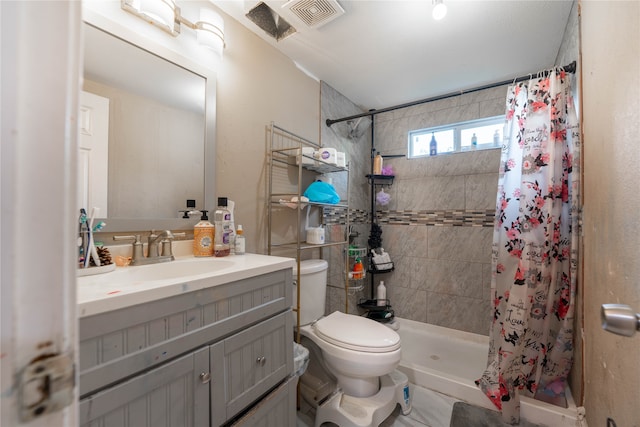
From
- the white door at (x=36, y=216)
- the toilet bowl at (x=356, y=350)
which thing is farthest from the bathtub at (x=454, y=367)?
the white door at (x=36, y=216)

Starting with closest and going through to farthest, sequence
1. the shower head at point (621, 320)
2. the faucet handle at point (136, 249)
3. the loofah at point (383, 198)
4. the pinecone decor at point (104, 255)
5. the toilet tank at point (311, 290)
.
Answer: the shower head at point (621, 320), the pinecone decor at point (104, 255), the faucet handle at point (136, 249), the toilet tank at point (311, 290), the loofah at point (383, 198)

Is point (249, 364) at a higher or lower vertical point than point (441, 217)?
lower

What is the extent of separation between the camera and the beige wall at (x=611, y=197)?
68 centimetres

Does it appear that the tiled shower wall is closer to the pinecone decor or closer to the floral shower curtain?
the floral shower curtain

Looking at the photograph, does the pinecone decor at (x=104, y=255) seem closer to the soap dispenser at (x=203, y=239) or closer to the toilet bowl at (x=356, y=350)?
the soap dispenser at (x=203, y=239)

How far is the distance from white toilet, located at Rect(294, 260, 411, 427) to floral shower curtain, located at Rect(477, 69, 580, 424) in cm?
60

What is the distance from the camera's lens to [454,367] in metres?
1.91

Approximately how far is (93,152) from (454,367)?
2429mm

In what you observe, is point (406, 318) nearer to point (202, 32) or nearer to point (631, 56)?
point (631, 56)

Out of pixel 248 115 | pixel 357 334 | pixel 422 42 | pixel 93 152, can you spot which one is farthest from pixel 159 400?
pixel 422 42

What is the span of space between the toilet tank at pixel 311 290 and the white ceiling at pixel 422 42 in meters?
1.40

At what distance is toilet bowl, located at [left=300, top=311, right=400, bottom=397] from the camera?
132cm

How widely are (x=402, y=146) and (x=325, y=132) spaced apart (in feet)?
2.81

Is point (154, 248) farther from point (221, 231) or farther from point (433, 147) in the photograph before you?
point (433, 147)
